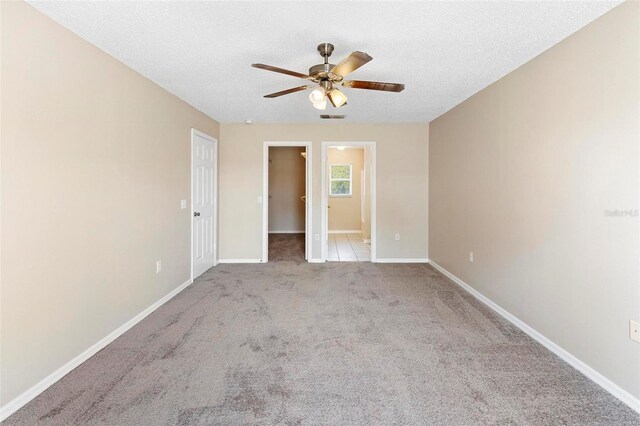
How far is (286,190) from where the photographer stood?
28.3 feet

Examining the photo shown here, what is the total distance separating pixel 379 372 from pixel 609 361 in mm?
1401

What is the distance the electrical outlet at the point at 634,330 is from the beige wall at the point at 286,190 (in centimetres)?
720

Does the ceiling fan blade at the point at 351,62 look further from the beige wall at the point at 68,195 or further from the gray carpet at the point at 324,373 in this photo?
the gray carpet at the point at 324,373

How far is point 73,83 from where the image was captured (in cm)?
205

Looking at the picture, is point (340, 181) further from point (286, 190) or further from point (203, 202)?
point (203, 202)

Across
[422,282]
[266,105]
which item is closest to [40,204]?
[266,105]

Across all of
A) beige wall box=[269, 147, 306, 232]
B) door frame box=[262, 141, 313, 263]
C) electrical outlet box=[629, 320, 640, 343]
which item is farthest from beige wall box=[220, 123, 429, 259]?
beige wall box=[269, 147, 306, 232]

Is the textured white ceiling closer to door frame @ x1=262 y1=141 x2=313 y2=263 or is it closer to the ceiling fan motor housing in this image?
the ceiling fan motor housing

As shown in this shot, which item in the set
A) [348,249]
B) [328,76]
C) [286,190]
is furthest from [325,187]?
[286,190]

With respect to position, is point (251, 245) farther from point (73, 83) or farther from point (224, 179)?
point (73, 83)

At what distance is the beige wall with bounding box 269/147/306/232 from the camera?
8.55 m

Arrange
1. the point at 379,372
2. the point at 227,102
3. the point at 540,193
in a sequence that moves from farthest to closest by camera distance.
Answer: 1. the point at 227,102
2. the point at 540,193
3. the point at 379,372

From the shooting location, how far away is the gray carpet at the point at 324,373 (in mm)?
1612

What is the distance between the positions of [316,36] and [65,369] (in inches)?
112
